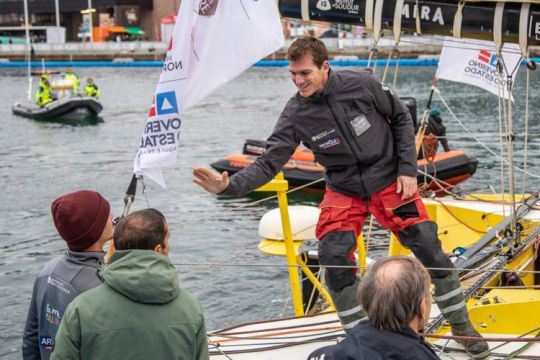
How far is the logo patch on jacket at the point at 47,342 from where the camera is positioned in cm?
376

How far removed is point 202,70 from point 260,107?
34320 mm

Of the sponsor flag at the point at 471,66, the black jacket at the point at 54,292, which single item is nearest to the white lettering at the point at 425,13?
the black jacket at the point at 54,292

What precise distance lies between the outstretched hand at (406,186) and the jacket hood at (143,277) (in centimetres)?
215

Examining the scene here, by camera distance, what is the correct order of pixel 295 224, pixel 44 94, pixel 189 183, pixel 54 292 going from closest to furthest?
1. pixel 54 292
2. pixel 295 224
3. pixel 189 183
4. pixel 44 94

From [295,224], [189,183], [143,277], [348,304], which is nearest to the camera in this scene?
[143,277]

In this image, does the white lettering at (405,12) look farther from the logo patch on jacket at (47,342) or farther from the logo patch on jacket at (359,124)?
the logo patch on jacket at (47,342)

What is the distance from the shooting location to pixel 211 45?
557cm

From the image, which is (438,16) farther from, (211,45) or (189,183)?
(189,183)

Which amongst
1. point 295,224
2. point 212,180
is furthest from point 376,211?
point 295,224

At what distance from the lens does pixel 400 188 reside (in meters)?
5.03

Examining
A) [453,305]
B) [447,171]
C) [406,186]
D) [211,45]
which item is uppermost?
[211,45]

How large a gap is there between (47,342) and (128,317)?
81 cm

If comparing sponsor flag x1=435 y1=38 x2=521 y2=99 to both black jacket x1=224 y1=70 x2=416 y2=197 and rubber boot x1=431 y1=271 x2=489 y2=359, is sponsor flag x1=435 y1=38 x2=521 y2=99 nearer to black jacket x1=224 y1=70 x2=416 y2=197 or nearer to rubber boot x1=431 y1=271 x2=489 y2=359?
black jacket x1=224 y1=70 x2=416 y2=197

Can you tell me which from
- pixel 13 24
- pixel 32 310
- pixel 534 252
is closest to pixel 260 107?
pixel 534 252
